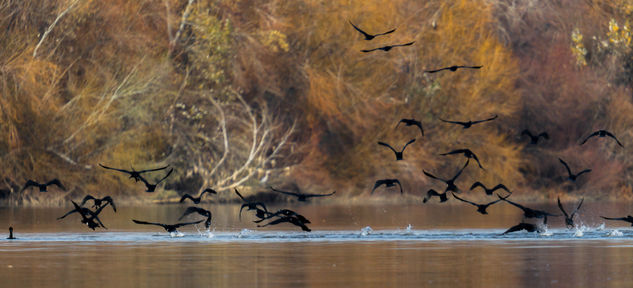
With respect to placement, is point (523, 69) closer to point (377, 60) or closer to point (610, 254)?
point (377, 60)

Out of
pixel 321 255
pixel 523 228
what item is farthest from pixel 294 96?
pixel 321 255

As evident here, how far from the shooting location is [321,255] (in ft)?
77.2

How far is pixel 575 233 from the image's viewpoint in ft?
94.4

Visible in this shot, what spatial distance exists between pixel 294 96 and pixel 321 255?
94.5 feet

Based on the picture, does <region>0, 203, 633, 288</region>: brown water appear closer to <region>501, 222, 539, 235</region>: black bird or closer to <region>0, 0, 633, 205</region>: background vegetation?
<region>501, 222, 539, 235</region>: black bird

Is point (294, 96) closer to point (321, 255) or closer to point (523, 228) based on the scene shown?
point (523, 228)

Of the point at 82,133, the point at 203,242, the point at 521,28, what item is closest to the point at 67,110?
the point at 82,133

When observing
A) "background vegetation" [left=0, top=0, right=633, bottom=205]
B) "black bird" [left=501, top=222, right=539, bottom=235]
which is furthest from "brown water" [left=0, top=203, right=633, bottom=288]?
"background vegetation" [left=0, top=0, right=633, bottom=205]

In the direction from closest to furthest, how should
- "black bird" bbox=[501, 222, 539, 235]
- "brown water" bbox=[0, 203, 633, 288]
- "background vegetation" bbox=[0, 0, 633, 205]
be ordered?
1. "brown water" bbox=[0, 203, 633, 288]
2. "black bird" bbox=[501, 222, 539, 235]
3. "background vegetation" bbox=[0, 0, 633, 205]

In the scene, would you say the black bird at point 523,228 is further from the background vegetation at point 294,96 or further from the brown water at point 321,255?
the background vegetation at point 294,96

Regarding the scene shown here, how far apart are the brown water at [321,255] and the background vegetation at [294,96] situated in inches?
346

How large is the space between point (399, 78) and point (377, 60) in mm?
1017

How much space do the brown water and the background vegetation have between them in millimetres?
8784

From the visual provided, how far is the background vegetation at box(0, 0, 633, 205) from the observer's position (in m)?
44.7
